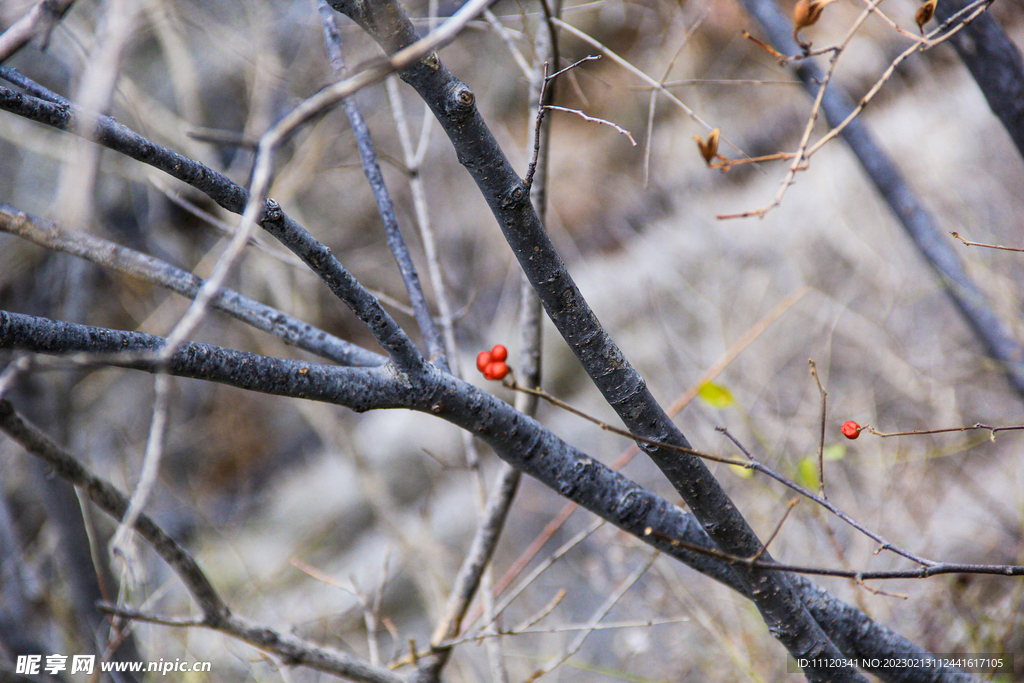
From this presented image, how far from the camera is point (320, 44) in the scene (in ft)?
14.1

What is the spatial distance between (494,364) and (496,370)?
0.01m

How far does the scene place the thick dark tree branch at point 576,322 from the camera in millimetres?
659

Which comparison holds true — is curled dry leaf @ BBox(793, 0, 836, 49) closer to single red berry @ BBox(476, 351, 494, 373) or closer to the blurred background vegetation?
single red berry @ BBox(476, 351, 494, 373)

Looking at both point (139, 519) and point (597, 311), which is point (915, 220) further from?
point (139, 519)

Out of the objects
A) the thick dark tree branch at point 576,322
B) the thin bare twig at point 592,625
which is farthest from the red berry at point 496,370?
the thin bare twig at point 592,625

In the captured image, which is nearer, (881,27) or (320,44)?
(881,27)

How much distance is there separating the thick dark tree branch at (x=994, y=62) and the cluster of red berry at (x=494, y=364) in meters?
1.62

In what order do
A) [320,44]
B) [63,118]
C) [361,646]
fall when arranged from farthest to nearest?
[320,44] < [361,646] < [63,118]

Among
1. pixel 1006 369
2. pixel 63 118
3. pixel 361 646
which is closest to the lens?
pixel 63 118

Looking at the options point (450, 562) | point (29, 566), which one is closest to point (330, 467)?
point (450, 562)

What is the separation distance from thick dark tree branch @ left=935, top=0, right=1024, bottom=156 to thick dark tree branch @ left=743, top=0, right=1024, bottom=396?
592 millimetres

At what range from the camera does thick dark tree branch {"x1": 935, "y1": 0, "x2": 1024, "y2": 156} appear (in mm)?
1479

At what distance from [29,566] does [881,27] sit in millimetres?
6590

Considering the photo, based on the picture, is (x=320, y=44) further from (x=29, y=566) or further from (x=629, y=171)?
(x=29, y=566)
